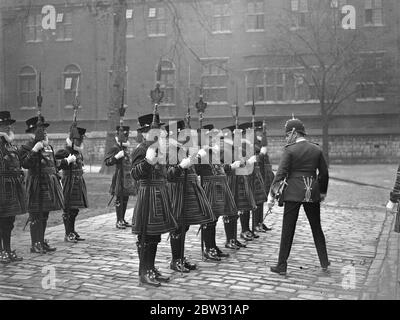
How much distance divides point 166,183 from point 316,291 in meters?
2.38

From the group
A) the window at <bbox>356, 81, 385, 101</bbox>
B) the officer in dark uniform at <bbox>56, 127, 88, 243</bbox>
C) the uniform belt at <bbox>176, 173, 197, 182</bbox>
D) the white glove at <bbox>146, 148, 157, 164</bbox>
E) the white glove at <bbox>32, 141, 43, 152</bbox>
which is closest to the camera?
the white glove at <bbox>146, 148, 157, 164</bbox>

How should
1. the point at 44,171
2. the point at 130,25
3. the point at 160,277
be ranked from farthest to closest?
1. the point at 130,25
2. the point at 44,171
3. the point at 160,277

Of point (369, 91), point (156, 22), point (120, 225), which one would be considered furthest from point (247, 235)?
point (156, 22)

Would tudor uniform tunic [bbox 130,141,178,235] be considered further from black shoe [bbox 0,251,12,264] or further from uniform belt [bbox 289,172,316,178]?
black shoe [bbox 0,251,12,264]

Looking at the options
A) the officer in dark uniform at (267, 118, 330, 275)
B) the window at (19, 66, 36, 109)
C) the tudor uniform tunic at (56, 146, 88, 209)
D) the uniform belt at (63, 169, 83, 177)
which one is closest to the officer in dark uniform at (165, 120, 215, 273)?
the officer in dark uniform at (267, 118, 330, 275)

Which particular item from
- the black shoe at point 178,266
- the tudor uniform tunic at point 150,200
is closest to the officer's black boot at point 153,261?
the tudor uniform tunic at point 150,200

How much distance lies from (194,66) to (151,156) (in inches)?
1135

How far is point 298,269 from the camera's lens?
8.08 metres

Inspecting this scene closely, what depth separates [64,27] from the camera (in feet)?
121

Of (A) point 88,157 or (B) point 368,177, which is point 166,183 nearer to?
(B) point 368,177

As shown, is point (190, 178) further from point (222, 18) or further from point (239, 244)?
point (222, 18)

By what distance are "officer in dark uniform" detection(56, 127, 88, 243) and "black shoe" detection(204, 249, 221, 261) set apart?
2676mm

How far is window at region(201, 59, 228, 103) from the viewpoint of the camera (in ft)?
114
